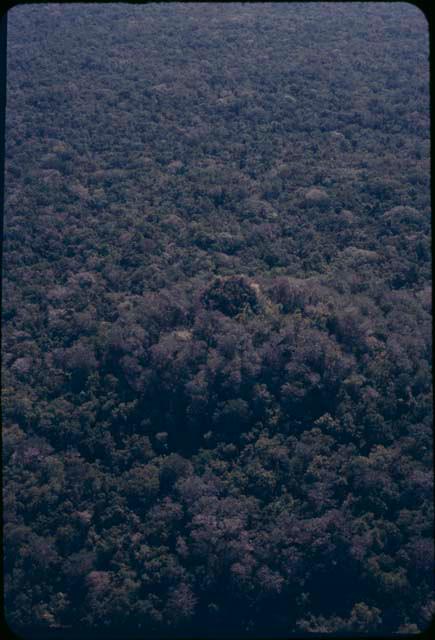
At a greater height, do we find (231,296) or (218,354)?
(231,296)

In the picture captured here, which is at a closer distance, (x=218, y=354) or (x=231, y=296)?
(x=218, y=354)

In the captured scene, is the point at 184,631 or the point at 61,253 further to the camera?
the point at 61,253

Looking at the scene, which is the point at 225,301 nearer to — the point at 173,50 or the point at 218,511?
the point at 218,511

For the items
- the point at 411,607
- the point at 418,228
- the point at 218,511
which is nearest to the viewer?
the point at 411,607

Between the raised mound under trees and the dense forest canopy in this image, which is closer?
the dense forest canopy

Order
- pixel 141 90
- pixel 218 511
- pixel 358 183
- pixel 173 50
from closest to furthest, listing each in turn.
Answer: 1. pixel 218 511
2. pixel 358 183
3. pixel 141 90
4. pixel 173 50

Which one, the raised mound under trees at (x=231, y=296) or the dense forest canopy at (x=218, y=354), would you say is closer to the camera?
the dense forest canopy at (x=218, y=354)

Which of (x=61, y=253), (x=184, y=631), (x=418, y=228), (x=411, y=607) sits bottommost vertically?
(x=184, y=631)

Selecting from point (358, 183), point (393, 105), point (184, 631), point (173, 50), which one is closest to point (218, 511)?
point (184, 631)
